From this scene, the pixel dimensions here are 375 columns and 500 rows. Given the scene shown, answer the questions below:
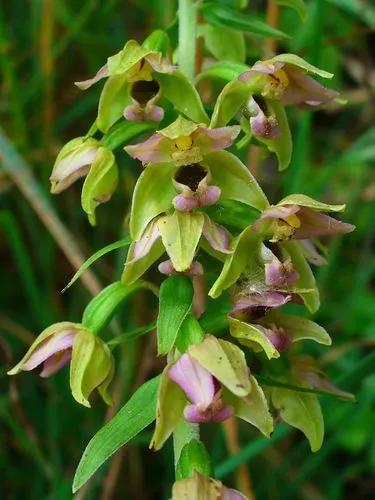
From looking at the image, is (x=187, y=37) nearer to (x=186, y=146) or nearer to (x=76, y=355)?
(x=186, y=146)

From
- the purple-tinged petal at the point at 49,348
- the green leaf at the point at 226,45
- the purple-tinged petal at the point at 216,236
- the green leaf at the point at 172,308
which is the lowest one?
the green leaf at the point at 172,308

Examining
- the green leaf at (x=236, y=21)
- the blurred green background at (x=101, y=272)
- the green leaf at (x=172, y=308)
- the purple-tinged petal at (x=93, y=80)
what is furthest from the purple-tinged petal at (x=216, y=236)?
the blurred green background at (x=101, y=272)

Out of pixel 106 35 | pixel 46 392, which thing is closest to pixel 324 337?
pixel 46 392

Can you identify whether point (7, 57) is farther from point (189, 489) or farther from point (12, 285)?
point (189, 489)

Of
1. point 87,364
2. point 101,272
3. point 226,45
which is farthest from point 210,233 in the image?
point 101,272

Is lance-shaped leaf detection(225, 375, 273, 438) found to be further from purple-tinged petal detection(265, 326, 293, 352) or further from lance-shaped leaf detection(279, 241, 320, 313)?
lance-shaped leaf detection(279, 241, 320, 313)

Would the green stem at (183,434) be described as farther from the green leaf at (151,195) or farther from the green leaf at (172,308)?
the green leaf at (151,195)

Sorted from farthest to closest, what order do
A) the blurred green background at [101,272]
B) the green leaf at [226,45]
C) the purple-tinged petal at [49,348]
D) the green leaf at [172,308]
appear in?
the blurred green background at [101,272], the green leaf at [226,45], the purple-tinged petal at [49,348], the green leaf at [172,308]
